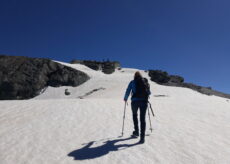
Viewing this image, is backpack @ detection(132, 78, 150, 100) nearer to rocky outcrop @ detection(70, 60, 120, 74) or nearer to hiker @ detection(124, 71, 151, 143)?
hiker @ detection(124, 71, 151, 143)

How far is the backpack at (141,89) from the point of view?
23.4ft

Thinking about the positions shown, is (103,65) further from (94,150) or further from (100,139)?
(94,150)

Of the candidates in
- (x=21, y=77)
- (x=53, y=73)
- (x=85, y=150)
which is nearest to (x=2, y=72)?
(x=21, y=77)

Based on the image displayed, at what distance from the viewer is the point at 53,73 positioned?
173ft

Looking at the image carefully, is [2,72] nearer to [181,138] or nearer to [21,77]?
[21,77]

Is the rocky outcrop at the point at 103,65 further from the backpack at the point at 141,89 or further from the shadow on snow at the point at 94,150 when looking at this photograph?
the shadow on snow at the point at 94,150

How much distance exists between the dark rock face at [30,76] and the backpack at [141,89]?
4391cm

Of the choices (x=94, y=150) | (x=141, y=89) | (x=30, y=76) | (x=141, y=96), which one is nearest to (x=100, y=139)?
(x=94, y=150)

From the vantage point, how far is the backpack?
712 centimetres

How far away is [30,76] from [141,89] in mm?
48997

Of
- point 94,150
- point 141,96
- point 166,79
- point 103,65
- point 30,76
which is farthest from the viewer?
point 103,65

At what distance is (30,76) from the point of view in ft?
165

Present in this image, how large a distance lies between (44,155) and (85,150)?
128 cm

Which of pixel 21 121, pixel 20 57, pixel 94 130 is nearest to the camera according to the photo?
pixel 94 130
